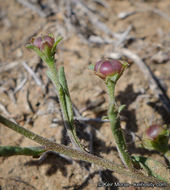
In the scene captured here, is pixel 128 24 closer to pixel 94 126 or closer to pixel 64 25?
pixel 64 25

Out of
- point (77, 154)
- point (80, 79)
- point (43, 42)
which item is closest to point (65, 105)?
point (77, 154)

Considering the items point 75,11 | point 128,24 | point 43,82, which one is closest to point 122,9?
point 128,24

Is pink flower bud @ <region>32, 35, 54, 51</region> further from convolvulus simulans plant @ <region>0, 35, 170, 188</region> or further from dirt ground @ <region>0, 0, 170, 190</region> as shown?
dirt ground @ <region>0, 0, 170, 190</region>

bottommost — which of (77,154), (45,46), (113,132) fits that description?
(77,154)

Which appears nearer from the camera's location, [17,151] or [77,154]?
[17,151]

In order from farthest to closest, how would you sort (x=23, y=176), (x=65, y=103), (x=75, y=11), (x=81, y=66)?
(x=75, y=11)
(x=81, y=66)
(x=23, y=176)
(x=65, y=103)

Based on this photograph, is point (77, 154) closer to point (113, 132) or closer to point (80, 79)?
point (113, 132)

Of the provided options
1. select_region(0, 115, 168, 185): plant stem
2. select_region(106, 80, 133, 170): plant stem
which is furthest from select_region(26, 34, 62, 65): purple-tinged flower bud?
select_region(0, 115, 168, 185): plant stem
